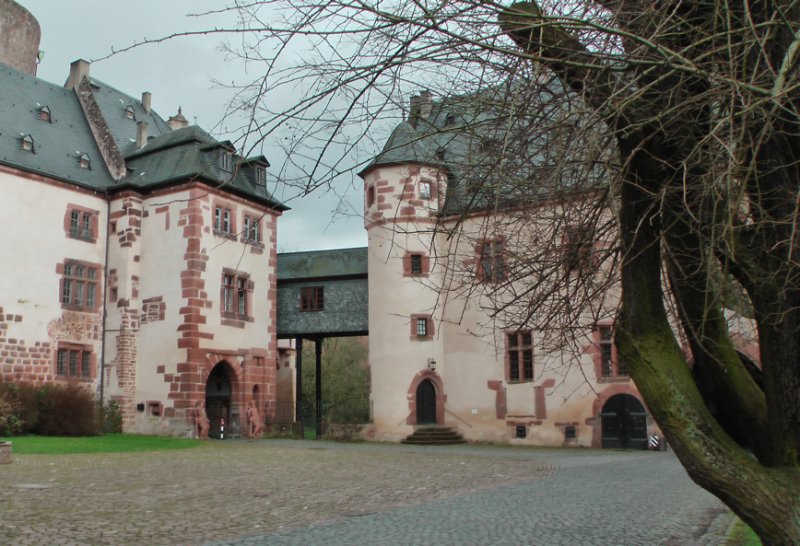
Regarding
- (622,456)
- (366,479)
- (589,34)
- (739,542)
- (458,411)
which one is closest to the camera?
(589,34)


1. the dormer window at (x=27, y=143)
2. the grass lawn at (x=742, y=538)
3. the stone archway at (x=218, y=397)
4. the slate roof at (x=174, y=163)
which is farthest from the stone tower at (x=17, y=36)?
the grass lawn at (x=742, y=538)

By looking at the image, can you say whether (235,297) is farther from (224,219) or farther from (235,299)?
(224,219)

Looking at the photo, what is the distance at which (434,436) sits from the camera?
920 inches

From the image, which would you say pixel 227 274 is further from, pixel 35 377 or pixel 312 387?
pixel 312 387

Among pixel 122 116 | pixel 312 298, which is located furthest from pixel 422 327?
pixel 122 116

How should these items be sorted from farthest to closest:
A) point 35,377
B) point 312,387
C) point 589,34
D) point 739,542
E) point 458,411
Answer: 1. point 312,387
2. point 458,411
3. point 35,377
4. point 739,542
5. point 589,34

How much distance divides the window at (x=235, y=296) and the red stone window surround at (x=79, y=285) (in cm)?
399

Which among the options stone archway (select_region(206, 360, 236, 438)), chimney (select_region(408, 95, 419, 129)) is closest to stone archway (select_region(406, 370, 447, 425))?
stone archway (select_region(206, 360, 236, 438))

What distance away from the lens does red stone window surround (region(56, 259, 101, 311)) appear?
23672mm

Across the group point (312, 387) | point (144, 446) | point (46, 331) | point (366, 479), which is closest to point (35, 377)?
point (46, 331)

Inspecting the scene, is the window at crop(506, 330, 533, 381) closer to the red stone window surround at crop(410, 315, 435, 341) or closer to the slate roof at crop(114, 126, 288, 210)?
the red stone window surround at crop(410, 315, 435, 341)

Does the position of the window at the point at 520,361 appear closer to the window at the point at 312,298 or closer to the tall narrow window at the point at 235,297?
the window at the point at 312,298

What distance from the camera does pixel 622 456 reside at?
18.8 meters

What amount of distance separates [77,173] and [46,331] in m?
5.35
